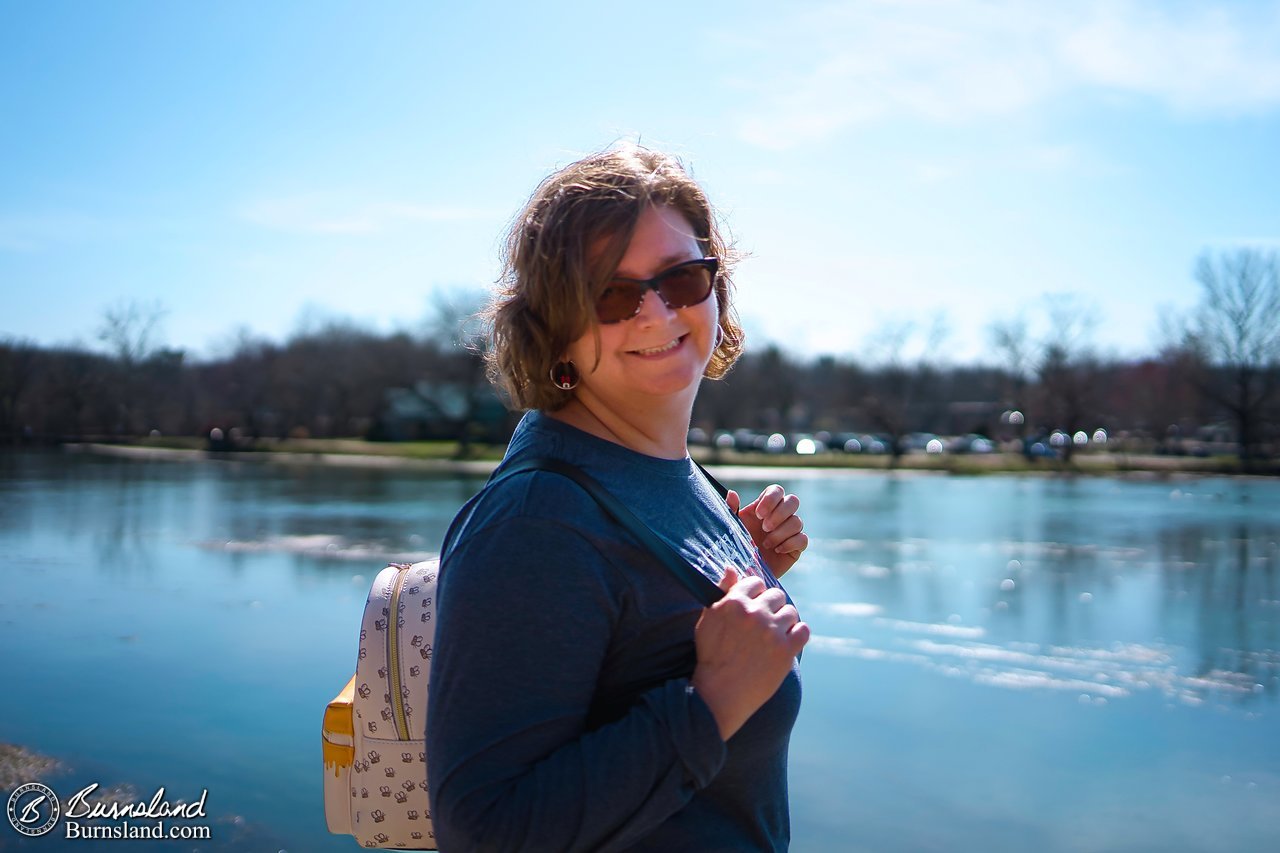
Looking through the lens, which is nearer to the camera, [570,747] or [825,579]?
[570,747]

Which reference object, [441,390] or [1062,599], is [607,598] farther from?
[441,390]

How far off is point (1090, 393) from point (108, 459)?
54.8 meters

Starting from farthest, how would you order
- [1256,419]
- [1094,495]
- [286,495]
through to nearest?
[1256,419]
[1094,495]
[286,495]

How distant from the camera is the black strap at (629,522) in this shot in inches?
59.7

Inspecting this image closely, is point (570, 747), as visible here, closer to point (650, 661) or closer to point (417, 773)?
point (650, 661)

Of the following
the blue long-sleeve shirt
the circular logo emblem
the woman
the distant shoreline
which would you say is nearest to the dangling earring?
the woman

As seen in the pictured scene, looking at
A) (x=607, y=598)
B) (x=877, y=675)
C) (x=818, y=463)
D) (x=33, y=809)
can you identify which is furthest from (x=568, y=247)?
(x=818, y=463)

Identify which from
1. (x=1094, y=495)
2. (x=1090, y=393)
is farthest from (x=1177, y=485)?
(x=1090, y=393)

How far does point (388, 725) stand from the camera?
1756 mm

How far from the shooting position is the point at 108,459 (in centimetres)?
4528

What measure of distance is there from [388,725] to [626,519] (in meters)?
0.59

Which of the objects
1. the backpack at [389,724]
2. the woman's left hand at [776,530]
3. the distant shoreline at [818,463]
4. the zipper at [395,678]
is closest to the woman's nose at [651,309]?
the backpack at [389,724]

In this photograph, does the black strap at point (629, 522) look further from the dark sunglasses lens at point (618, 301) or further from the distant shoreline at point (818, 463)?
the distant shoreline at point (818, 463)

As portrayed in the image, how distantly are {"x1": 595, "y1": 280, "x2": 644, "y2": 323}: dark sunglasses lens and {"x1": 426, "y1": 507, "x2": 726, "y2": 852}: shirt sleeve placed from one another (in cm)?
40
